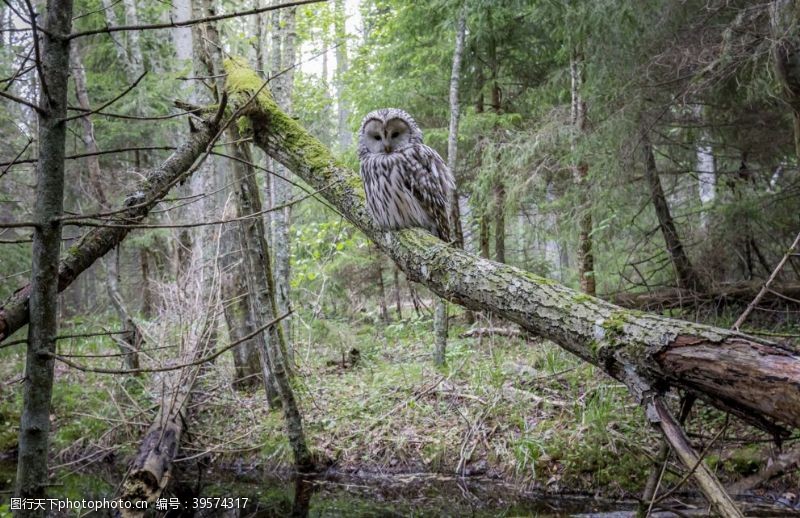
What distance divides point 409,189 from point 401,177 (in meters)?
0.16

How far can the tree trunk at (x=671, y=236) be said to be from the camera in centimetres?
645

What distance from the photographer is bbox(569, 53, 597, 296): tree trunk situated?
7215 mm

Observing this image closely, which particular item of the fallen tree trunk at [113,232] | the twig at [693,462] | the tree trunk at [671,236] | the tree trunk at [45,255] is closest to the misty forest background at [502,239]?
the tree trunk at [671,236]

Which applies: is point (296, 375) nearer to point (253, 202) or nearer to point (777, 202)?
point (253, 202)

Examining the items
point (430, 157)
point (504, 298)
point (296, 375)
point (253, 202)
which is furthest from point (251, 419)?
point (504, 298)

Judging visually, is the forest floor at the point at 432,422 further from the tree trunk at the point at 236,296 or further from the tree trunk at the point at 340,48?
the tree trunk at the point at 340,48

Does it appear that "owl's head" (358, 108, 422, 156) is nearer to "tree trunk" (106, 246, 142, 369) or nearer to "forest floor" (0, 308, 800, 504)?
"forest floor" (0, 308, 800, 504)

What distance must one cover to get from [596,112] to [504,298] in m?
4.61

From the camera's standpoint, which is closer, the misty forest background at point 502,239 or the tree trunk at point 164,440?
the tree trunk at point 164,440

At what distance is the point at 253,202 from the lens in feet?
15.5

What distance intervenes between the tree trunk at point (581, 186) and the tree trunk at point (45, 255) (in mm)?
6190

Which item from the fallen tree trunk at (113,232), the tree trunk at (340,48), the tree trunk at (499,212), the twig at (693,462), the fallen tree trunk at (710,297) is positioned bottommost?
the twig at (693,462)

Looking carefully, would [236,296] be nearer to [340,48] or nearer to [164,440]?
[164,440]

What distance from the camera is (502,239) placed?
9.19 metres
